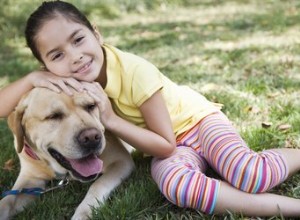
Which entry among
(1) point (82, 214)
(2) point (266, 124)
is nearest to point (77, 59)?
(1) point (82, 214)

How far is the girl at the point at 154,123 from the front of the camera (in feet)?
8.33

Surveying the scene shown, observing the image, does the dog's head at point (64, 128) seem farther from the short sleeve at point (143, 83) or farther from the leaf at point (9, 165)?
the leaf at point (9, 165)

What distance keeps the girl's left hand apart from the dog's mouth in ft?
0.76

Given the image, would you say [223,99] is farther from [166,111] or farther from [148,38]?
[148,38]

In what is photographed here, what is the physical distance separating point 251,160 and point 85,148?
2.95 feet

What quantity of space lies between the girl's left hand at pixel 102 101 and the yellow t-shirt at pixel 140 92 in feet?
0.31

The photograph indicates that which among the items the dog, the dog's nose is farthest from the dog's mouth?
the dog's nose

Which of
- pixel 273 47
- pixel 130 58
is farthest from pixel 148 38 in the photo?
pixel 130 58

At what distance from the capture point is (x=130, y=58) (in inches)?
117

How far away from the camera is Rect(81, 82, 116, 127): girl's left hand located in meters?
2.77

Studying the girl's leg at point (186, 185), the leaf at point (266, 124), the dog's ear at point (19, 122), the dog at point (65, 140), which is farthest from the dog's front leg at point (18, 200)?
the leaf at point (266, 124)

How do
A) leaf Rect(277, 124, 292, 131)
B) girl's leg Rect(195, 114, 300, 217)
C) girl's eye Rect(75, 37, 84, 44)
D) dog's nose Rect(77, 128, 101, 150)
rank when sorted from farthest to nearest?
leaf Rect(277, 124, 292, 131) < girl's eye Rect(75, 37, 84, 44) < dog's nose Rect(77, 128, 101, 150) < girl's leg Rect(195, 114, 300, 217)

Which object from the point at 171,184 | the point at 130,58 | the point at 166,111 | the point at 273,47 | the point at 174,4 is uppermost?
the point at 130,58

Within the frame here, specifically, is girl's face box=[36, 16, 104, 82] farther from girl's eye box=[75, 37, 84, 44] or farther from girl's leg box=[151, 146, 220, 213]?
girl's leg box=[151, 146, 220, 213]
